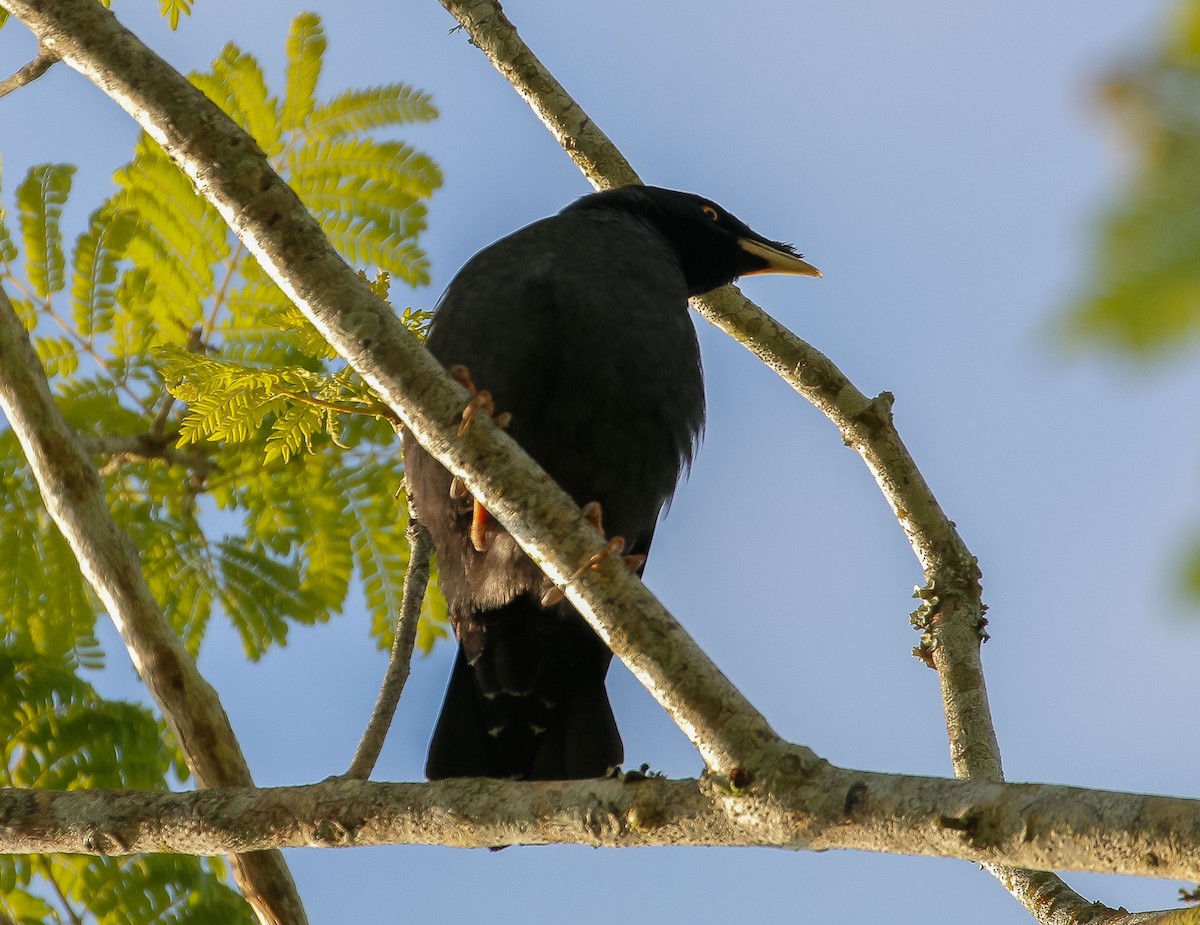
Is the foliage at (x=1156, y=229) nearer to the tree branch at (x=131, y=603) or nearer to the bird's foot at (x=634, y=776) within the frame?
the bird's foot at (x=634, y=776)

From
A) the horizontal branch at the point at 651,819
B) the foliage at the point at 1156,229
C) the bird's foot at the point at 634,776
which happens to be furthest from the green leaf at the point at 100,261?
the foliage at the point at 1156,229

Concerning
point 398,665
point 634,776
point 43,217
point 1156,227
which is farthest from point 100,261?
point 1156,227

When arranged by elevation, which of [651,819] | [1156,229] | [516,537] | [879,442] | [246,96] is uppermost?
[246,96]

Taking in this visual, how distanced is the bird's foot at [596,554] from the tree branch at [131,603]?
104 cm

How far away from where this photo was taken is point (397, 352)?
2742 mm

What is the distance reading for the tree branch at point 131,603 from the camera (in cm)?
344

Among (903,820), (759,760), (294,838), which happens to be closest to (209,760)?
(294,838)

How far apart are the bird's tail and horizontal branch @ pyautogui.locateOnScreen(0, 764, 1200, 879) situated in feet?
4.69

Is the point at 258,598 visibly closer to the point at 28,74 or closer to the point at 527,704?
the point at 527,704

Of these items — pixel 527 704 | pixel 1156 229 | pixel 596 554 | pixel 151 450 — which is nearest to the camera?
pixel 1156 229

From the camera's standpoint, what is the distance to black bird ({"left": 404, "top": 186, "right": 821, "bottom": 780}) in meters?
4.04

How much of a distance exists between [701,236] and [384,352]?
2.88m

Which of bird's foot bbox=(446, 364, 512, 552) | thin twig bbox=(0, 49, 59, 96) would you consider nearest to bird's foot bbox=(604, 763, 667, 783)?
bird's foot bbox=(446, 364, 512, 552)

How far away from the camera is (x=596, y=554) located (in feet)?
8.56
